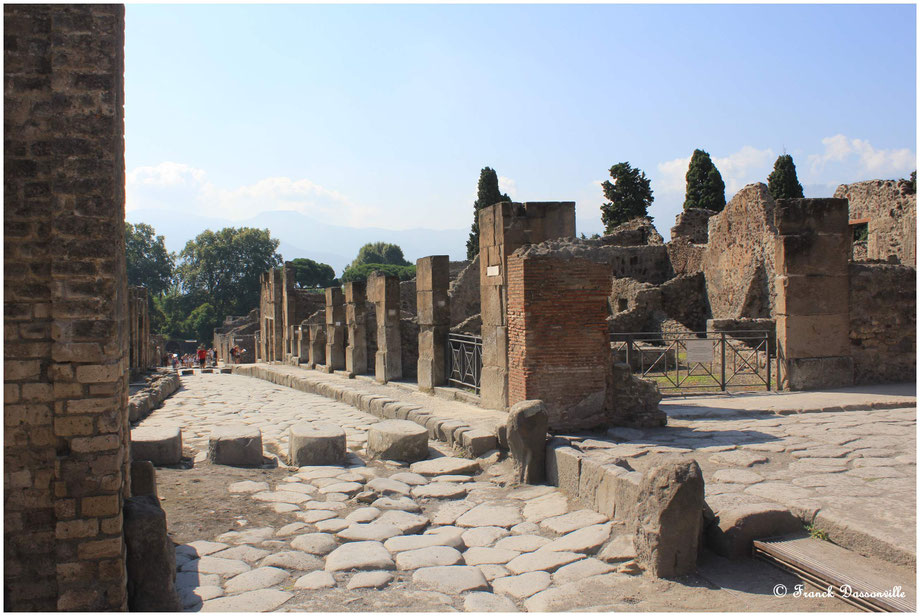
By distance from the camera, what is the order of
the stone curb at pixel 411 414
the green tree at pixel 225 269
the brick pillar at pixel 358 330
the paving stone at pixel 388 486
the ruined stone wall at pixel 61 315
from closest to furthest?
the ruined stone wall at pixel 61 315
the paving stone at pixel 388 486
the stone curb at pixel 411 414
the brick pillar at pixel 358 330
the green tree at pixel 225 269

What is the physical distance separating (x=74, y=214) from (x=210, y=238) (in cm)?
7744

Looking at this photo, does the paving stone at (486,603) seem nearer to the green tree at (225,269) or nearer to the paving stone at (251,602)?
the paving stone at (251,602)

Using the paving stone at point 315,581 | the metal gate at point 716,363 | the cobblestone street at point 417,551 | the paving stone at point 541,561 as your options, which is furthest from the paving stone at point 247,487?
the metal gate at point 716,363

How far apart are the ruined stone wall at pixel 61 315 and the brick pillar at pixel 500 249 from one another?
229 inches

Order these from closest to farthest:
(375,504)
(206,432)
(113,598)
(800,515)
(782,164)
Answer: (113,598), (800,515), (375,504), (206,432), (782,164)

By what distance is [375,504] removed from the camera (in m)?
6.07

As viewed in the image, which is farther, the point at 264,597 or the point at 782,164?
the point at 782,164

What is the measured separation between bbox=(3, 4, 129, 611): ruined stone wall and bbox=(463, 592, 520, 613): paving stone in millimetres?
1945

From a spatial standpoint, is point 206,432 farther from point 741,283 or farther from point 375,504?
point 741,283

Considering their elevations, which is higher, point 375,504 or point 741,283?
point 741,283

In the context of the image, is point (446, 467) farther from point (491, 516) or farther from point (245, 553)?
point (245, 553)

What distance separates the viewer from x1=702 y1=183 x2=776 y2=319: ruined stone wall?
Answer: 21.9 m

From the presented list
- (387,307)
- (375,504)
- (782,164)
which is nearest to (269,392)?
(387,307)

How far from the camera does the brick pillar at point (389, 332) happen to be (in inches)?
563
